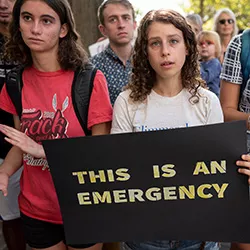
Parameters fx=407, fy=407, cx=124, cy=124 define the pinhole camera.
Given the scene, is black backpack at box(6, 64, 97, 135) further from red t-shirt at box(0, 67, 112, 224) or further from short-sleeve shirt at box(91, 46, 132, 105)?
short-sleeve shirt at box(91, 46, 132, 105)

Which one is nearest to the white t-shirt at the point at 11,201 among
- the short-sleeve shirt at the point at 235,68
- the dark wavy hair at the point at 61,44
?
the dark wavy hair at the point at 61,44

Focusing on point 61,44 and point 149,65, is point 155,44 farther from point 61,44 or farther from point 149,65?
point 61,44

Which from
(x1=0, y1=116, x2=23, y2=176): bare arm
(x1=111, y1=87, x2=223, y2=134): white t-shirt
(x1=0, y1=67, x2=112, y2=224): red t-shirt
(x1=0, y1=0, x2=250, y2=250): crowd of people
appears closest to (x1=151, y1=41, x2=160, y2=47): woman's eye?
(x1=0, y1=0, x2=250, y2=250): crowd of people

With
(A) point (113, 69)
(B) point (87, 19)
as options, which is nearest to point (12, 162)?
(A) point (113, 69)

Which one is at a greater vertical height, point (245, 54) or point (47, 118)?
point (245, 54)

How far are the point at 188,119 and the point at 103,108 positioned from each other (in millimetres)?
462

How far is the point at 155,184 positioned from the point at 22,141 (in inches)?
27.2

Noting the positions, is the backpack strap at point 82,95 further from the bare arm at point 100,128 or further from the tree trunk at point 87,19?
the tree trunk at point 87,19

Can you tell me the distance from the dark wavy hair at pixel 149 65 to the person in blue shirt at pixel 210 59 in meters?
2.50

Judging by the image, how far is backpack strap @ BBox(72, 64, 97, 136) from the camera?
84.7 inches

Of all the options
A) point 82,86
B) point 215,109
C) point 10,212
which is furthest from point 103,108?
point 10,212

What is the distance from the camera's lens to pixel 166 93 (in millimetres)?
2109

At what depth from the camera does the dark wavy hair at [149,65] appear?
2051 millimetres

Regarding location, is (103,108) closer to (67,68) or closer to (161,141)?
(67,68)
